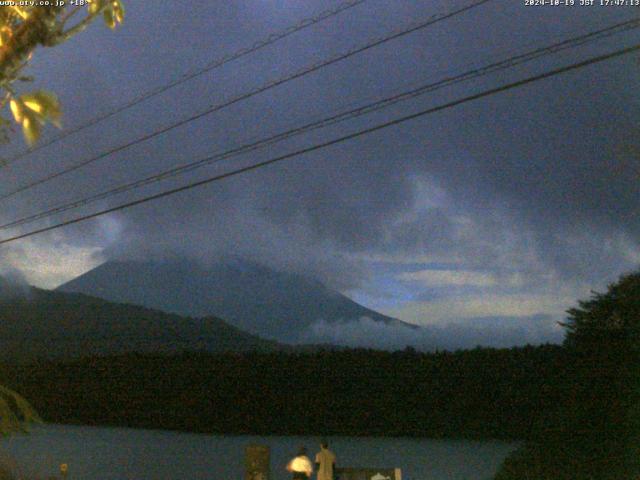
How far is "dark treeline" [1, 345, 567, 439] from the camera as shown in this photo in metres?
26.7

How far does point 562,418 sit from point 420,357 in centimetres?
1598

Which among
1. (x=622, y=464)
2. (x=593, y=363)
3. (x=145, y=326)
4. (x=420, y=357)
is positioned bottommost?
(x=622, y=464)

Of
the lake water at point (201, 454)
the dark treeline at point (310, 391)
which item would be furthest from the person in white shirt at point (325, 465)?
the dark treeline at point (310, 391)

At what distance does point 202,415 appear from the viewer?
109ft

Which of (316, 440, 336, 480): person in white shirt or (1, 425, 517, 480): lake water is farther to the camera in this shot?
(1, 425, 517, 480): lake water

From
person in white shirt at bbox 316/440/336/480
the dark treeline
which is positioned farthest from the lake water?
person in white shirt at bbox 316/440/336/480

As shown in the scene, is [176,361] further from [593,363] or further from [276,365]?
[593,363]

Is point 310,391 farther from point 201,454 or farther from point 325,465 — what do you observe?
point 325,465

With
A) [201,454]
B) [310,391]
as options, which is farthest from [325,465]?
[310,391]

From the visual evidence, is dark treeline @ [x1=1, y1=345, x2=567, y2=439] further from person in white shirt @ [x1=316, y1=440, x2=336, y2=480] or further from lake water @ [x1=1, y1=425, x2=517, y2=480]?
person in white shirt @ [x1=316, y1=440, x2=336, y2=480]

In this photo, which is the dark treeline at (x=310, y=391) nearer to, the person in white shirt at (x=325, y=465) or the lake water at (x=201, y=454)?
the lake water at (x=201, y=454)

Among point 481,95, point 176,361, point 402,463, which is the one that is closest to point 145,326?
point 176,361

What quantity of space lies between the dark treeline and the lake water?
3.19 feet

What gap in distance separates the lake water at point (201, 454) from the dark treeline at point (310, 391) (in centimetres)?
97
